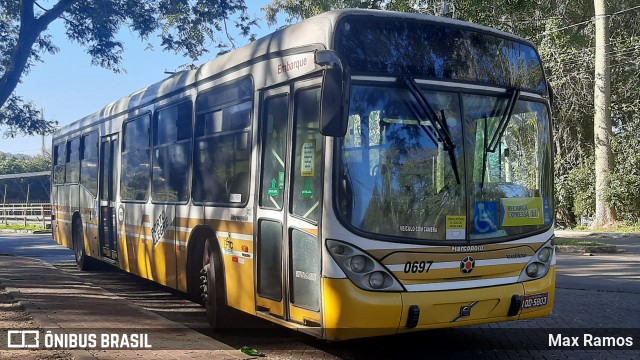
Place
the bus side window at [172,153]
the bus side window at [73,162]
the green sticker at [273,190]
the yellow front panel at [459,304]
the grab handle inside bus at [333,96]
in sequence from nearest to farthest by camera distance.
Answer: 1. the grab handle inside bus at [333,96]
2. the yellow front panel at [459,304]
3. the green sticker at [273,190]
4. the bus side window at [172,153]
5. the bus side window at [73,162]

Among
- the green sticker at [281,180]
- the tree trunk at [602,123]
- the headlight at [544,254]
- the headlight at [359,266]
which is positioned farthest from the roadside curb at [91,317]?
the tree trunk at [602,123]

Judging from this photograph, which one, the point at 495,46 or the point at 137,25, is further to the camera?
the point at 137,25

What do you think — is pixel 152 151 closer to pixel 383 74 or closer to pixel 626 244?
pixel 383 74

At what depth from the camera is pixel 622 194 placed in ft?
93.1

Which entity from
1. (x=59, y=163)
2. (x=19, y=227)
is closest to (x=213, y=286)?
(x=59, y=163)

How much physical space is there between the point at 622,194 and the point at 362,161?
25.3 meters

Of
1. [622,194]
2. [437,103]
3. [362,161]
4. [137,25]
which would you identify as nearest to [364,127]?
[362,161]

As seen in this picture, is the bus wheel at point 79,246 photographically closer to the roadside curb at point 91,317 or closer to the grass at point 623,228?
the roadside curb at point 91,317

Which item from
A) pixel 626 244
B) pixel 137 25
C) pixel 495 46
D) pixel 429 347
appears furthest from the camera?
pixel 626 244

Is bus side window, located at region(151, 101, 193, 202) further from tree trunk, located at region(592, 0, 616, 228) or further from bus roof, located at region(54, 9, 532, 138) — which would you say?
tree trunk, located at region(592, 0, 616, 228)

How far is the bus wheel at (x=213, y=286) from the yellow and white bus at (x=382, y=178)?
30 millimetres

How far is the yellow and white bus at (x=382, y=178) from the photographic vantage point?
597cm

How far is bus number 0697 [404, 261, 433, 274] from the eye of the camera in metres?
6.04

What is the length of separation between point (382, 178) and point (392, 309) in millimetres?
1136
